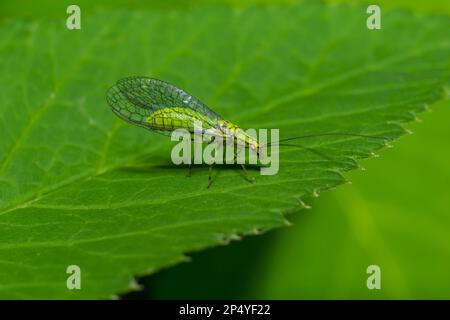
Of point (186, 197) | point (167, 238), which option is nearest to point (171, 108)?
point (186, 197)

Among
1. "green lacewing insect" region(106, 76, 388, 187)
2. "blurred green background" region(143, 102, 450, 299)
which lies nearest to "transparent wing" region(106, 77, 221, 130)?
"green lacewing insect" region(106, 76, 388, 187)

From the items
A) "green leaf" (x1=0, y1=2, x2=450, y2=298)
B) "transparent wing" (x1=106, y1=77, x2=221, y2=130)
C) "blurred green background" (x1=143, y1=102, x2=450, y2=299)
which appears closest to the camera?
"green leaf" (x1=0, y1=2, x2=450, y2=298)

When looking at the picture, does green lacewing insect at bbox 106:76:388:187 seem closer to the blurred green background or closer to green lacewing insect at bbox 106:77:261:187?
green lacewing insect at bbox 106:77:261:187

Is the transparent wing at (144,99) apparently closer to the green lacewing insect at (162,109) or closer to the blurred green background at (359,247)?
the green lacewing insect at (162,109)

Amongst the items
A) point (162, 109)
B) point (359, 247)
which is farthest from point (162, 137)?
point (359, 247)

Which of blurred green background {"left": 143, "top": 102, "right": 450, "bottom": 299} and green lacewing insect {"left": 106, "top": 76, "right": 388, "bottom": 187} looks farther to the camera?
blurred green background {"left": 143, "top": 102, "right": 450, "bottom": 299}

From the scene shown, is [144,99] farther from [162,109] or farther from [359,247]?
[359,247]

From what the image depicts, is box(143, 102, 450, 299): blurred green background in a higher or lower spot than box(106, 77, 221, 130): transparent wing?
lower
